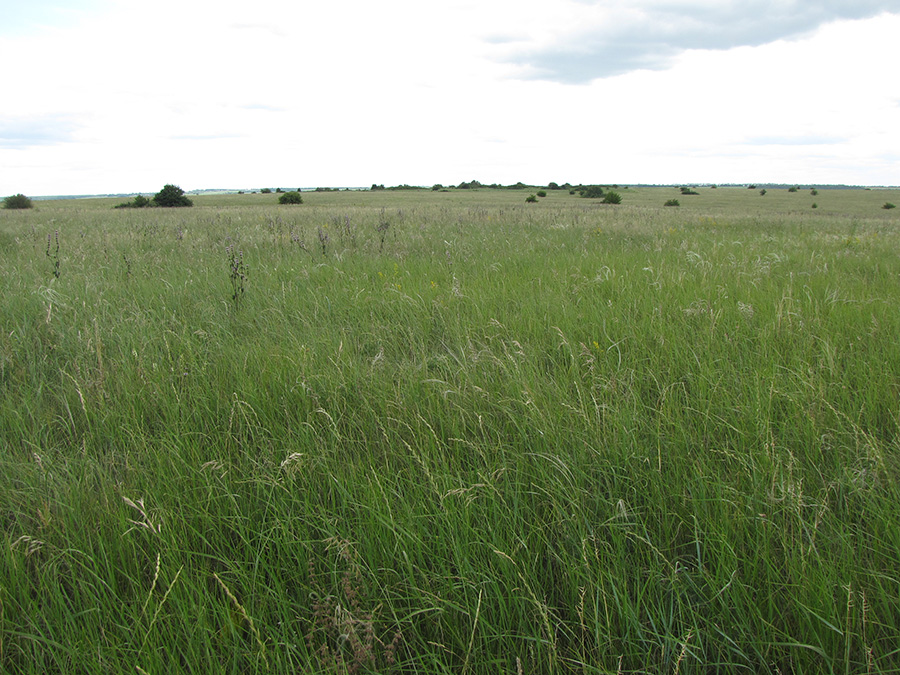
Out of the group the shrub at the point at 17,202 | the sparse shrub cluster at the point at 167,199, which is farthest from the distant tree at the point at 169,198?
the shrub at the point at 17,202

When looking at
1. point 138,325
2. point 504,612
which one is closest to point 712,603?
point 504,612

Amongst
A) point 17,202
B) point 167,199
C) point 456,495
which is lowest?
point 456,495

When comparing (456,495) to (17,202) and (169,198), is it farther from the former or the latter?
(17,202)

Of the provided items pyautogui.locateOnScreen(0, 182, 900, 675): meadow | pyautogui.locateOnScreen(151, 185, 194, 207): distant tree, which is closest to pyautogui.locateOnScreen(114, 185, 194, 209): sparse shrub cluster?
pyautogui.locateOnScreen(151, 185, 194, 207): distant tree

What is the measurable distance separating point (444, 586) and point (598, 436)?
877 mm

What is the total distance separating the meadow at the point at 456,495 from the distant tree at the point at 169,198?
31.5 metres

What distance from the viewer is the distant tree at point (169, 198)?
97.7 ft

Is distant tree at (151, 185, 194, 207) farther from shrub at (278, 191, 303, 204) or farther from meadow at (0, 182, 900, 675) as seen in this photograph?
meadow at (0, 182, 900, 675)

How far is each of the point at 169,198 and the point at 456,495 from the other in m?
35.2

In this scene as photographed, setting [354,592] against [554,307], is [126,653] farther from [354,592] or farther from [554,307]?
[554,307]

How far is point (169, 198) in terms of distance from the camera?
97.9 feet

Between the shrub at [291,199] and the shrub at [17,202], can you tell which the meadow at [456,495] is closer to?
the shrub at [291,199]

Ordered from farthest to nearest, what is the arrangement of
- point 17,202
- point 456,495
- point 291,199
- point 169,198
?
1. point 291,199
2. point 169,198
3. point 17,202
4. point 456,495

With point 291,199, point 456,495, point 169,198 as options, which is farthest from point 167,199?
point 456,495
